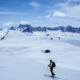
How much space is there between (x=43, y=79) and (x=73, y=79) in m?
2.95

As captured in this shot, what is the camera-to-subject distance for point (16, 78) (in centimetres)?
1280

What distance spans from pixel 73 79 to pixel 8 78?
5.96m

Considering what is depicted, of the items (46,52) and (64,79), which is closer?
(64,79)

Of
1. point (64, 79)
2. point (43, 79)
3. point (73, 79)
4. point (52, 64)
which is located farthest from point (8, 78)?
point (73, 79)

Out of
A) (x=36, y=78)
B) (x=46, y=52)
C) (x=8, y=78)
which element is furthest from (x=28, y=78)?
(x=46, y=52)

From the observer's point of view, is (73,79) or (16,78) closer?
(16,78)

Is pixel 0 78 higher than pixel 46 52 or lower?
higher

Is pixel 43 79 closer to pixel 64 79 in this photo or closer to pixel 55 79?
pixel 55 79

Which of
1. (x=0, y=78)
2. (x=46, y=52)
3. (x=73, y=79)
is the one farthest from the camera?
(x=46, y=52)

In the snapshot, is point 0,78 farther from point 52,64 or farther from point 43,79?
point 52,64

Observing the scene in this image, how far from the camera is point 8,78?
41.9ft

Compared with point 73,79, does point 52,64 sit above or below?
above

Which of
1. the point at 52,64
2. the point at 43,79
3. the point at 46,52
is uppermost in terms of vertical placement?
the point at 52,64

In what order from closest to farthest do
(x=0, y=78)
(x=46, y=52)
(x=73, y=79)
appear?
(x=0, y=78)
(x=73, y=79)
(x=46, y=52)
